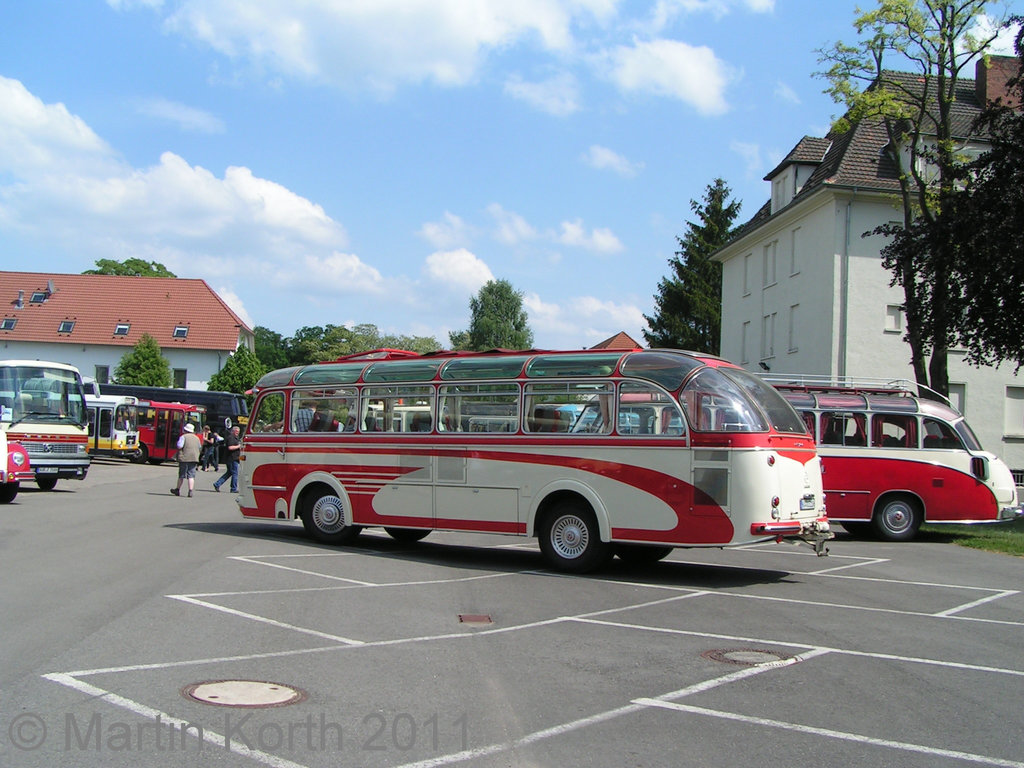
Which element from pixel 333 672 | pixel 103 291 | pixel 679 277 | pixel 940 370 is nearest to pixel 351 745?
pixel 333 672

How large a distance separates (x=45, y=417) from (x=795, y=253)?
29.2m

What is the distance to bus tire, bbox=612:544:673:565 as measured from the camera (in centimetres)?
1373

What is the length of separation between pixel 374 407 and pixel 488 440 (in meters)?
2.33

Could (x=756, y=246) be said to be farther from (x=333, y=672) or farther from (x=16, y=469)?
(x=333, y=672)

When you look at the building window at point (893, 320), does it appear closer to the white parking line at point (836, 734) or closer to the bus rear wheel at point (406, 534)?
the bus rear wheel at point (406, 534)

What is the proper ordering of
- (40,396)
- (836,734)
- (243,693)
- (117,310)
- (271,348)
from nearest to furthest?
(836,734) < (243,693) < (40,396) < (117,310) < (271,348)

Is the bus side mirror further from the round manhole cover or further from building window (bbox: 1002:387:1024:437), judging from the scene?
building window (bbox: 1002:387:1024:437)

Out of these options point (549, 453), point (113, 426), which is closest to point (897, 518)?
point (549, 453)

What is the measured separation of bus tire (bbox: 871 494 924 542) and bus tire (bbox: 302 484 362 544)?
985 centimetres

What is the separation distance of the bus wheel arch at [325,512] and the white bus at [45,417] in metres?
10.8

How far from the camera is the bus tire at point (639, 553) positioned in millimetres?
13734

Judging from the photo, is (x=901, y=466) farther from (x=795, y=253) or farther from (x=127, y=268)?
(x=127, y=268)

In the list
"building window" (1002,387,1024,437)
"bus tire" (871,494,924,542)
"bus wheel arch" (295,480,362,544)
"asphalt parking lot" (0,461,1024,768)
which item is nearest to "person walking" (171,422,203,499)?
"bus wheel arch" (295,480,362,544)

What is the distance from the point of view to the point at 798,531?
1180cm
